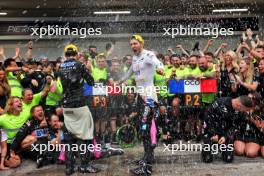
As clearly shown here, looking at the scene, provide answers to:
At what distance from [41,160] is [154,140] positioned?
1.94 metres

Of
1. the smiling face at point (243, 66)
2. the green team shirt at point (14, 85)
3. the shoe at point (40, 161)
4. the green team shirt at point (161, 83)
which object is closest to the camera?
the shoe at point (40, 161)

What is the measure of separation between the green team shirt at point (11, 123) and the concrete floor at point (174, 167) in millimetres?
558

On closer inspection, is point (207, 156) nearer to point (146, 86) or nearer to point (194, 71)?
point (146, 86)

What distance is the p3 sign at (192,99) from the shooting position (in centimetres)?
743

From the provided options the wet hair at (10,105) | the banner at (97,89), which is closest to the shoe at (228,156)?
the banner at (97,89)

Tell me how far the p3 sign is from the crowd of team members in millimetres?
85

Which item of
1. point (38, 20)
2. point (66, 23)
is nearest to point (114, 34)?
point (66, 23)

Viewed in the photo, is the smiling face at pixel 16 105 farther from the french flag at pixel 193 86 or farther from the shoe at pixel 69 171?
the french flag at pixel 193 86

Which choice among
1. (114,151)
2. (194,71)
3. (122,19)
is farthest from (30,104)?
(122,19)

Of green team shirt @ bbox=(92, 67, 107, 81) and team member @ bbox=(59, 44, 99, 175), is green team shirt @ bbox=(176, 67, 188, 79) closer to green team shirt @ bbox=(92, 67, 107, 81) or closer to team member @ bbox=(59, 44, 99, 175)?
green team shirt @ bbox=(92, 67, 107, 81)
